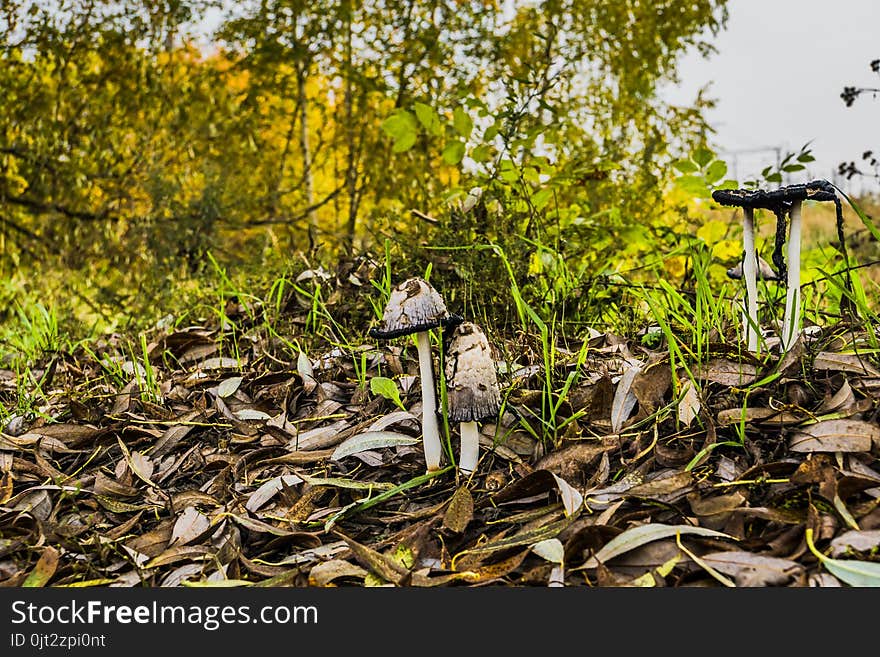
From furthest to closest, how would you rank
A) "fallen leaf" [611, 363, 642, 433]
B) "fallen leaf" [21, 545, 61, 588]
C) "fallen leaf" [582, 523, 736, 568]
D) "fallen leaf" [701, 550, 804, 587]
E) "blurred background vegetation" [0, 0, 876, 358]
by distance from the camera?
"blurred background vegetation" [0, 0, 876, 358] → "fallen leaf" [611, 363, 642, 433] → "fallen leaf" [21, 545, 61, 588] → "fallen leaf" [582, 523, 736, 568] → "fallen leaf" [701, 550, 804, 587]

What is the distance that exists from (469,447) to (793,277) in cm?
94

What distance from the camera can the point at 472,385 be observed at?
185 cm

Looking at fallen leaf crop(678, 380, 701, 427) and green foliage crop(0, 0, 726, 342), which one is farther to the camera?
green foliage crop(0, 0, 726, 342)

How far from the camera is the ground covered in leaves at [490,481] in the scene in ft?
5.58

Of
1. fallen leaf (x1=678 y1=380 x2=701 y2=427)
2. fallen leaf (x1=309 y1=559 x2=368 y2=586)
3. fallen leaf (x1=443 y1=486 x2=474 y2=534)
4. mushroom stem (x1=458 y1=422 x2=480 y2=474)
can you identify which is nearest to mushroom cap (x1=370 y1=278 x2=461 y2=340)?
mushroom stem (x1=458 y1=422 x2=480 y2=474)

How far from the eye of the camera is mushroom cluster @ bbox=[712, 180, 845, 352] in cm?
199

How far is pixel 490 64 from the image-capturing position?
23.5 feet

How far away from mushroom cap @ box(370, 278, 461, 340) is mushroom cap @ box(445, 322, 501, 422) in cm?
9

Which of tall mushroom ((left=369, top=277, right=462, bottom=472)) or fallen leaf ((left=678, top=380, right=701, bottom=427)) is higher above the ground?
tall mushroom ((left=369, top=277, right=462, bottom=472))

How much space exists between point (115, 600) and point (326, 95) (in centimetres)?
734

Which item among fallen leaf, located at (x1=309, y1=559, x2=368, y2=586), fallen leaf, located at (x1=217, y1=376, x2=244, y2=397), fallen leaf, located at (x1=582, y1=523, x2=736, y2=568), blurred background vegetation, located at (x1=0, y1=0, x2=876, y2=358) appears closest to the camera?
fallen leaf, located at (x1=582, y1=523, x2=736, y2=568)

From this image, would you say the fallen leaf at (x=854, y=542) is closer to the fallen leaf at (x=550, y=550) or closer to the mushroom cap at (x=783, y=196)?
the fallen leaf at (x=550, y=550)

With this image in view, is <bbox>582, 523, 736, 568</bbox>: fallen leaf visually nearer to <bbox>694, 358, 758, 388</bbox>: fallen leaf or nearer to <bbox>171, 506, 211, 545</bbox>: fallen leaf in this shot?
<bbox>694, 358, 758, 388</bbox>: fallen leaf

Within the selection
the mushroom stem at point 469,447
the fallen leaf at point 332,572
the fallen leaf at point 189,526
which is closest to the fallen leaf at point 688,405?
the mushroom stem at point 469,447
